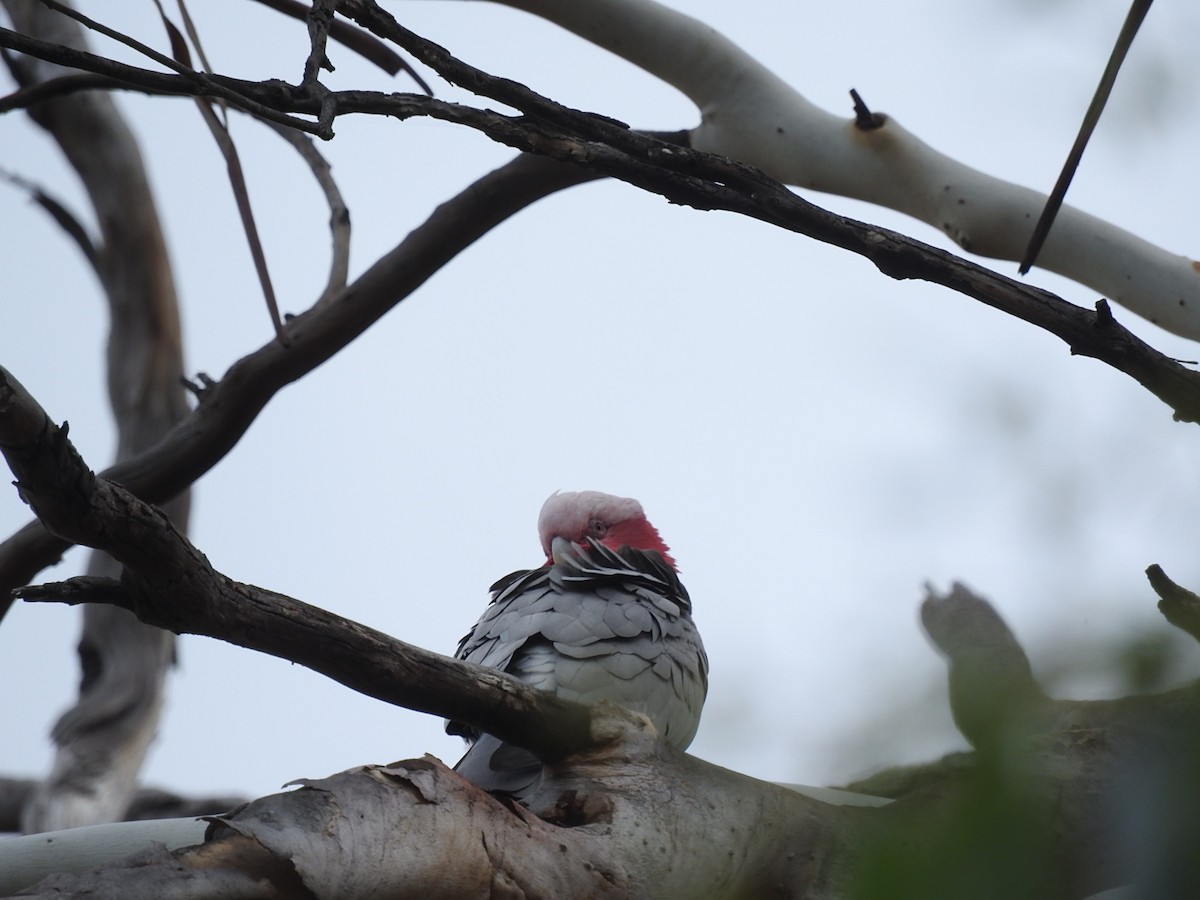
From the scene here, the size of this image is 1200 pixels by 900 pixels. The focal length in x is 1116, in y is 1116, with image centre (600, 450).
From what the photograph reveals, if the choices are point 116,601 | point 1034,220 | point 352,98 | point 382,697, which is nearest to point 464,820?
point 382,697

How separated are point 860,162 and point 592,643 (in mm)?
1438

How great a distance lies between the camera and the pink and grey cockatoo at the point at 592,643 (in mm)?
1956

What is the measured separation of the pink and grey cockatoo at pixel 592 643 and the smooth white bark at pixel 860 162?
111 centimetres

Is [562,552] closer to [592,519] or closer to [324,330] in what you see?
[592,519]

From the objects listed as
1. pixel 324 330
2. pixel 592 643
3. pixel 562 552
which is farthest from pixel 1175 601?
pixel 324 330

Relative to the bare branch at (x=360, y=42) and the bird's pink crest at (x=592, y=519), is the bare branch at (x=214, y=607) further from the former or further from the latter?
the bare branch at (x=360, y=42)

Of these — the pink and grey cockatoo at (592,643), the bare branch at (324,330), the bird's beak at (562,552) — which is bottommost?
the pink and grey cockatoo at (592,643)

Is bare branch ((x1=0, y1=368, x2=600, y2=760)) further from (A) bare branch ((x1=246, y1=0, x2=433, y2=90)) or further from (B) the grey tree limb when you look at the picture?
(B) the grey tree limb

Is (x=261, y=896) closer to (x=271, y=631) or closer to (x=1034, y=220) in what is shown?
(x=271, y=631)

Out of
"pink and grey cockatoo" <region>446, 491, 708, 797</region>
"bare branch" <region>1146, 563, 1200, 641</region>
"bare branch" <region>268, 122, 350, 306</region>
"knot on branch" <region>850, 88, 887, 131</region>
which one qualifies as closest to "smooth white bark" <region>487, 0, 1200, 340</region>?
"knot on branch" <region>850, 88, 887, 131</region>

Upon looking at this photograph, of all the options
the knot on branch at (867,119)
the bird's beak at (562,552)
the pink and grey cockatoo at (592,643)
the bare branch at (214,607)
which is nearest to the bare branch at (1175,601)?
the bare branch at (214,607)

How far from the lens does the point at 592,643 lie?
2.00m

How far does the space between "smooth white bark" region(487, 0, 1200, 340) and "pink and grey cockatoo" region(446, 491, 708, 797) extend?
1.11m

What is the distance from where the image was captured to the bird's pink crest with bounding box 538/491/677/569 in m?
2.90
